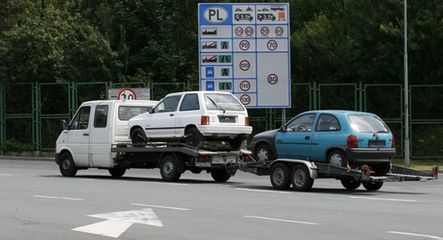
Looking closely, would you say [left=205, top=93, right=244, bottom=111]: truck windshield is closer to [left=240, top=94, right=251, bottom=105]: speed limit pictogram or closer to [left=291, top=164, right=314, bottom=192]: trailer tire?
[left=291, top=164, right=314, bottom=192]: trailer tire

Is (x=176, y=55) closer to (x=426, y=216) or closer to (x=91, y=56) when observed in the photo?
(x=91, y=56)

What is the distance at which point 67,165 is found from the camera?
23359 millimetres

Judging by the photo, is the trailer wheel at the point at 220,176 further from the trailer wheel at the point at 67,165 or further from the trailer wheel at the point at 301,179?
the trailer wheel at the point at 67,165

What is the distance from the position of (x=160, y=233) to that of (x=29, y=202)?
5.15 metres

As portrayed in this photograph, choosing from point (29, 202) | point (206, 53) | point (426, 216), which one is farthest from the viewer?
point (206, 53)

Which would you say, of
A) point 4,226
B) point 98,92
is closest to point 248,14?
point 98,92

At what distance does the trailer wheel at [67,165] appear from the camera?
23.2 m

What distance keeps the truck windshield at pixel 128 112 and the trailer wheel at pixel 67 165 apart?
7.79 ft

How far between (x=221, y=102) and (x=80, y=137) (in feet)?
16.5

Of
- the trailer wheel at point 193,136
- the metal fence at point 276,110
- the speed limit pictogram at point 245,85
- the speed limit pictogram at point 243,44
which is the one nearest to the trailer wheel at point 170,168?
the trailer wheel at point 193,136

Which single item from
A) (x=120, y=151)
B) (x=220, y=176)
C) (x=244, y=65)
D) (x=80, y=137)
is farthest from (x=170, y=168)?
(x=244, y=65)

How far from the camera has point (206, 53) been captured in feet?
101

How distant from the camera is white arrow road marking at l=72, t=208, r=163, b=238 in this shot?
11.2 m

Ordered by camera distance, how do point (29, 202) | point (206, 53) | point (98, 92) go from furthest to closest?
point (98, 92) → point (206, 53) → point (29, 202)
